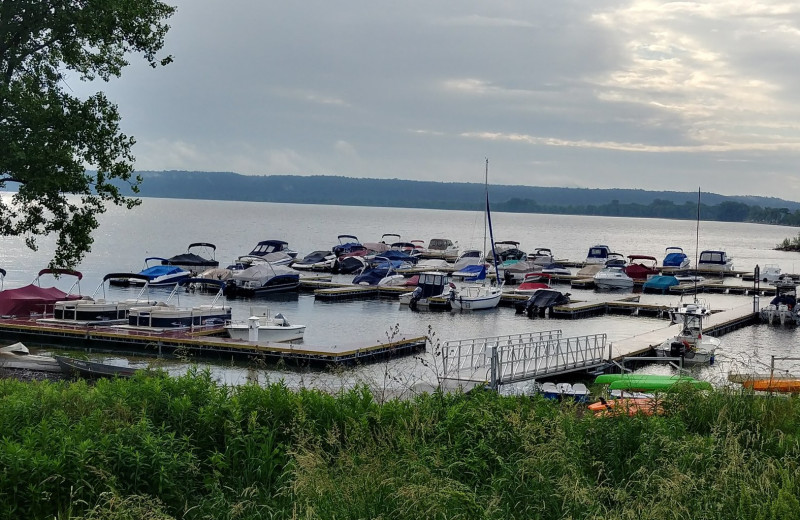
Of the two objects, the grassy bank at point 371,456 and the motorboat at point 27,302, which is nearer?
the grassy bank at point 371,456

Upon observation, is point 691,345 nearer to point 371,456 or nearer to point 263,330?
point 263,330

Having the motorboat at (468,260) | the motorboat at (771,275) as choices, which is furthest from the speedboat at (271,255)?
the motorboat at (771,275)

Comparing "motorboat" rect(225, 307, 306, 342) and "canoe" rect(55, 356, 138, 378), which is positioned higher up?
"canoe" rect(55, 356, 138, 378)

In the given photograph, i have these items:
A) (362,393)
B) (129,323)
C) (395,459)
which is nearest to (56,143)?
(362,393)

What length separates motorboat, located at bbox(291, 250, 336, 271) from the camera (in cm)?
7838

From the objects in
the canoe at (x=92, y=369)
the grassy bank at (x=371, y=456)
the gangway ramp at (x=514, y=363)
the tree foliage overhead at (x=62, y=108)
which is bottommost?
the canoe at (x=92, y=369)

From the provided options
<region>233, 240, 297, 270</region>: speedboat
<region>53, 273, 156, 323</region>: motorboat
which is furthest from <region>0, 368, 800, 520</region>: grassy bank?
<region>233, 240, 297, 270</region>: speedboat

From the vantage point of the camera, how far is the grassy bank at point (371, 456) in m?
6.35

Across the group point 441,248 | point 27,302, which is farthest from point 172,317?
point 441,248

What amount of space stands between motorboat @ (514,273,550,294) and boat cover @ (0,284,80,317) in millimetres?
30557

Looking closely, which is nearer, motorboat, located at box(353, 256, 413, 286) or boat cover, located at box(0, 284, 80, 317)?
boat cover, located at box(0, 284, 80, 317)

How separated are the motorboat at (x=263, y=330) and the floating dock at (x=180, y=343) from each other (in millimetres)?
830

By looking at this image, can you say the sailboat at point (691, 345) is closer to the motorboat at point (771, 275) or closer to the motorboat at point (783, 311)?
the motorboat at point (783, 311)

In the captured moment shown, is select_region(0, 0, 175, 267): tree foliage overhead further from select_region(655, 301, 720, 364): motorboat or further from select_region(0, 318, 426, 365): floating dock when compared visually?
select_region(655, 301, 720, 364): motorboat
